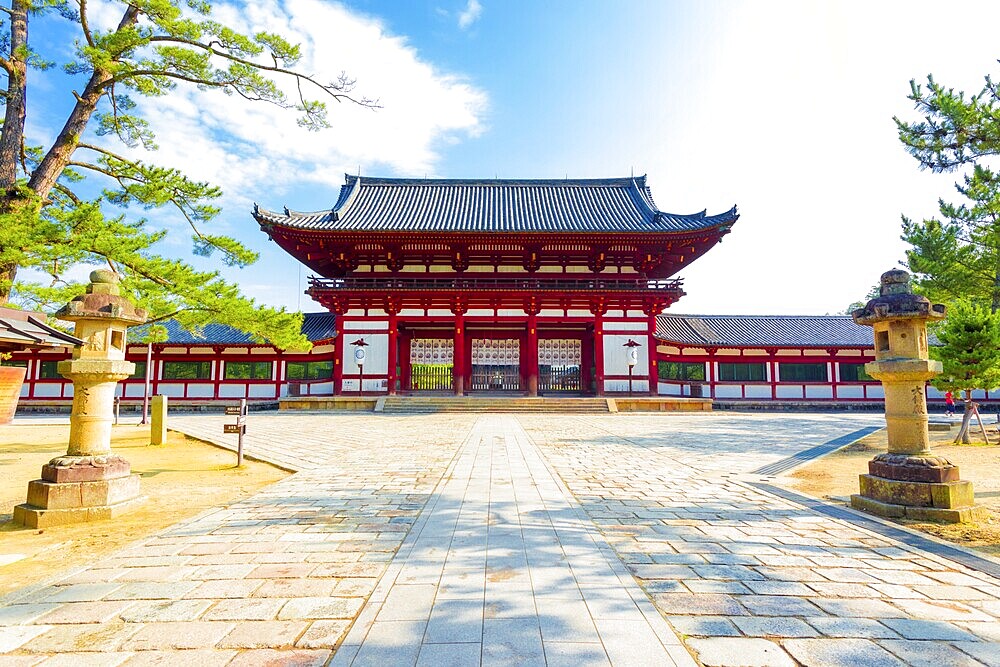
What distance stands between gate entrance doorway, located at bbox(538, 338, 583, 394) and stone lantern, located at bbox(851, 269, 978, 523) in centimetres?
1546

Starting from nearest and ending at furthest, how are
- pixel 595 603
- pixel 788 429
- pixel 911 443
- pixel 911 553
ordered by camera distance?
1. pixel 595 603
2. pixel 911 553
3. pixel 911 443
4. pixel 788 429

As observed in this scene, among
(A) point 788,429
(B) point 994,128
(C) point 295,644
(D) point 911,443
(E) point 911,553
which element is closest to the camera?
(C) point 295,644

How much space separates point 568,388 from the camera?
20.9 metres

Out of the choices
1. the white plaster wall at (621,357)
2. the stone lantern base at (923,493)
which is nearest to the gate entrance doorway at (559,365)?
the white plaster wall at (621,357)

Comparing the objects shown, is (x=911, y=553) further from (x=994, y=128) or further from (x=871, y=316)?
(x=994, y=128)

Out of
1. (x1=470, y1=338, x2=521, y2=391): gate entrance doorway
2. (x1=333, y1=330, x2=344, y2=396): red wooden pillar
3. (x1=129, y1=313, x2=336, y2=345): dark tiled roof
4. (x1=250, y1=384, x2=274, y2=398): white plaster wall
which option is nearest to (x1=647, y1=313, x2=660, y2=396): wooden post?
(x1=470, y1=338, x2=521, y2=391): gate entrance doorway

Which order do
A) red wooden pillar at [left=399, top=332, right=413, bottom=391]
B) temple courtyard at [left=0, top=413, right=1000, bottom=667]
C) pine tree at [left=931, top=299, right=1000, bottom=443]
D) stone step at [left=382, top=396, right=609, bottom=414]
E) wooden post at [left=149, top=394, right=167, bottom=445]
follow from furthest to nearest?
red wooden pillar at [left=399, top=332, right=413, bottom=391] → stone step at [left=382, top=396, right=609, bottom=414] → pine tree at [left=931, top=299, right=1000, bottom=443] → wooden post at [left=149, top=394, right=167, bottom=445] → temple courtyard at [left=0, top=413, right=1000, bottom=667]

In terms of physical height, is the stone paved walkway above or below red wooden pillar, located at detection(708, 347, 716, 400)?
below

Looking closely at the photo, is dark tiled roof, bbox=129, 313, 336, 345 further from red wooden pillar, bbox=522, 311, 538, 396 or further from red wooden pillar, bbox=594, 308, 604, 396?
red wooden pillar, bbox=594, 308, 604, 396

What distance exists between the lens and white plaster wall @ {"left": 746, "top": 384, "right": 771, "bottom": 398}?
21.8 metres

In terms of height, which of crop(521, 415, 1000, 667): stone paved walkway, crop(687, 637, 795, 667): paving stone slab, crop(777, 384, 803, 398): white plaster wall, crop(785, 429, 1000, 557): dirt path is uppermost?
crop(777, 384, 803, 398): white plaster wall

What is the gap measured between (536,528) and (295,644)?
222cm

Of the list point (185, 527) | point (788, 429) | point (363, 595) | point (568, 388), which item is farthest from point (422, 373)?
point (363, 595)

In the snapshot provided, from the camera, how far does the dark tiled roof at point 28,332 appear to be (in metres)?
5.41
